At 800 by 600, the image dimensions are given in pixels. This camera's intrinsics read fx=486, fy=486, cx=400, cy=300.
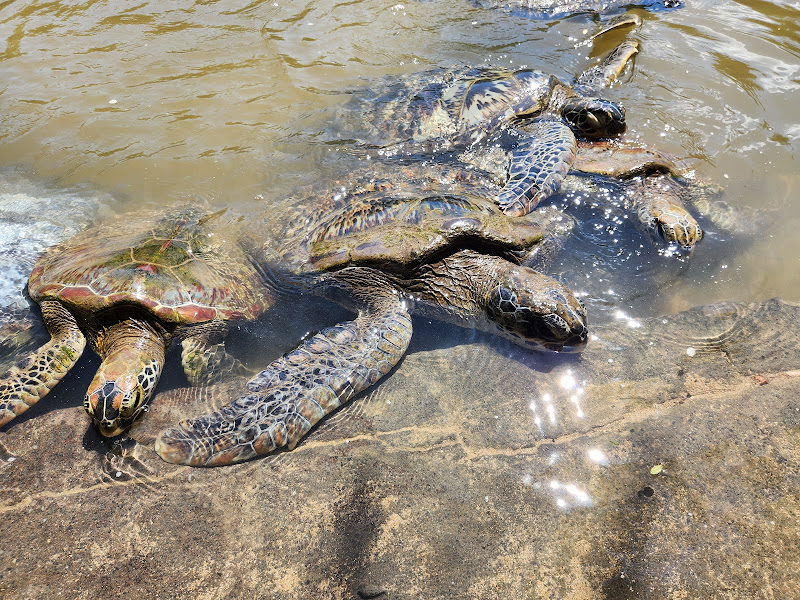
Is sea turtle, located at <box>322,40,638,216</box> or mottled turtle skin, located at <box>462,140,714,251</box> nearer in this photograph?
mottled turtle skin, located at <box>462,140,714,251</box>

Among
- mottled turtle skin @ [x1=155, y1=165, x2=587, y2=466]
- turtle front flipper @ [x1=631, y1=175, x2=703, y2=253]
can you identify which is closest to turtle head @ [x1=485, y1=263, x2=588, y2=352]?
mottled turtle skin @ [x1=155, y1=165, x2=587, y2=466]

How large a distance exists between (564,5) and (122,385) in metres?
8.88

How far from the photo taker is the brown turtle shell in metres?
3.86

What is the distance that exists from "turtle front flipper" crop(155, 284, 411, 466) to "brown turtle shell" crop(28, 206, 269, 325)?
2.58 feet

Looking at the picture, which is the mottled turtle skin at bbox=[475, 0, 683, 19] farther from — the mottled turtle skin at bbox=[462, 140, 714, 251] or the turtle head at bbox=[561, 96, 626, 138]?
the mottled turtle skin at bbox=[462, 140, 714, 251]

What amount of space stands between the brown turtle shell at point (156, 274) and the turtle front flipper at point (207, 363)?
217 mm

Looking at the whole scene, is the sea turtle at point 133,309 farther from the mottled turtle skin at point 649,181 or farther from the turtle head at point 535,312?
the mottled turtle skin at point 649,181

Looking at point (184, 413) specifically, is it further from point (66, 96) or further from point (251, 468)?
point (66, 96)

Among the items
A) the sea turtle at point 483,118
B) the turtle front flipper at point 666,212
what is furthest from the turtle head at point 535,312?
the sea turtle at point 483,118

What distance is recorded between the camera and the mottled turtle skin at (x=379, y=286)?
10.8 feet

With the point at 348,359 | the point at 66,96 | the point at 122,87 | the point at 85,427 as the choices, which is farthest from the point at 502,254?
the point at 66,96

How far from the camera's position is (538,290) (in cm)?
389

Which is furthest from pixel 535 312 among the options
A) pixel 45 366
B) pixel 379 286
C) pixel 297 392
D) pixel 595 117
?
pixel 45 366

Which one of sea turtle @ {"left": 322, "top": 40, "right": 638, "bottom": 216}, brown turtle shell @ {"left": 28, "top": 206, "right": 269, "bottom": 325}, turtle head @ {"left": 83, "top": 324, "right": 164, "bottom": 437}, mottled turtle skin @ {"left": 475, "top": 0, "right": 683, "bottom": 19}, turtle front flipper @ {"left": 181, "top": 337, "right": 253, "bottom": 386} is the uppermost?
mottled turtle skin @ {"left": 475, "top": 0, "right": 683, "bottom": 19}
